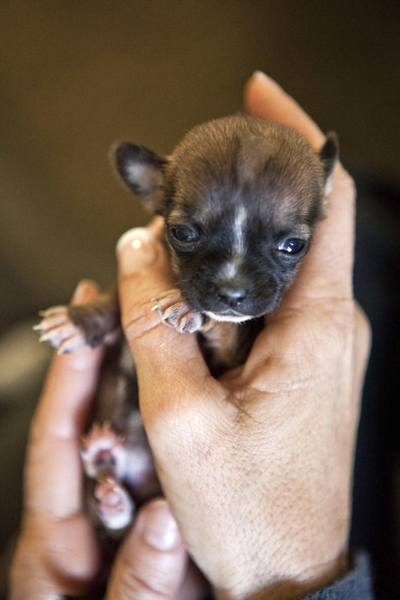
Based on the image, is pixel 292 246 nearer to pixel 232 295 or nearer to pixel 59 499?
pixel 232 295

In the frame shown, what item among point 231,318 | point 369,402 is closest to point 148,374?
point 231,318

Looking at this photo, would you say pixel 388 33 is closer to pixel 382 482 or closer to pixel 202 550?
pixel 382 482

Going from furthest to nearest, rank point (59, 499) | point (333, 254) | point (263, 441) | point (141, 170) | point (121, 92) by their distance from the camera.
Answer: point (121, 92), point (59, 499), point (141, 170), point (333, 254), point (263, 441)

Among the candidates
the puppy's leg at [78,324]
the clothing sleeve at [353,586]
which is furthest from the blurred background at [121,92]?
the clothing sleeve at [353,586]

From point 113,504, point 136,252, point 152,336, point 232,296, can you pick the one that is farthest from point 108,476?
point 232,296

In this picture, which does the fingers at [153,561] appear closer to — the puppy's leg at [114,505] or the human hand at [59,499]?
the puppy's leg at [114,505]

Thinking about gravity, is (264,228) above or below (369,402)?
above
